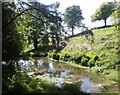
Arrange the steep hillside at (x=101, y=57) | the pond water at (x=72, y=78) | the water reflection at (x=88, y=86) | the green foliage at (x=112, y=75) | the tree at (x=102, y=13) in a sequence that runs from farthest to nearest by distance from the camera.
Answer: the tree at (x=102, y=13) < the steep hillside at (x=101, y=57) < the green foliage at (x=112, y=75) < the water reflection at (x=88, y=86) < the pond water at (x=72, y=78)

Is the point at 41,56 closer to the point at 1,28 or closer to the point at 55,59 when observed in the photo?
the point at 55,59

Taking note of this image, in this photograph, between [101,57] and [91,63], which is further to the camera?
[91,63]

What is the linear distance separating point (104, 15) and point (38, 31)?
27.6 m

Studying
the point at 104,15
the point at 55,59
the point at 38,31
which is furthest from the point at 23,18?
the point at 104,15

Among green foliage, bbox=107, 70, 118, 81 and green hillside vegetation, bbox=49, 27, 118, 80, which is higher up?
green hillside vegetation, bbox=49, 27, 118, 80

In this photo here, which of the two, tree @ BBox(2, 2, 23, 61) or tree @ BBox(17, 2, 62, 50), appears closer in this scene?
tree @ BBox(2, 2, 23, 61)

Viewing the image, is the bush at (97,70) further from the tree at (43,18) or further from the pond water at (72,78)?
the tree at (43,18)

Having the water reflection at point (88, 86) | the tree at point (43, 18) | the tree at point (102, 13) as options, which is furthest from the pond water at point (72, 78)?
the tree at point (102, 13)

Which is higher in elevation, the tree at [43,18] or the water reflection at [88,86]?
Answer: the tree at [43,18]

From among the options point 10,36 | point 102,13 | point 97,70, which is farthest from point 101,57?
point 102,13

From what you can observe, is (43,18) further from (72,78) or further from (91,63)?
(91,63)

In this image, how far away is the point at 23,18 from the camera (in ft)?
38.2

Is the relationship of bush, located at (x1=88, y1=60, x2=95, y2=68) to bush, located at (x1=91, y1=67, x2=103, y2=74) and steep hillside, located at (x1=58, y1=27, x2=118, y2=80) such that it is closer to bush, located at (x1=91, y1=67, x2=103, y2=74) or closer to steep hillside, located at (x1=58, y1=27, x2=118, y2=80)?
steep hillside, located at (x1=58, y1=27, x2=118, y2=80)

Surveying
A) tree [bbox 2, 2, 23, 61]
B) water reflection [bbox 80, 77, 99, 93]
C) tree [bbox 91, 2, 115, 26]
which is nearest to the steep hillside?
water reflection [bbox 80, 77, 99, 93]
